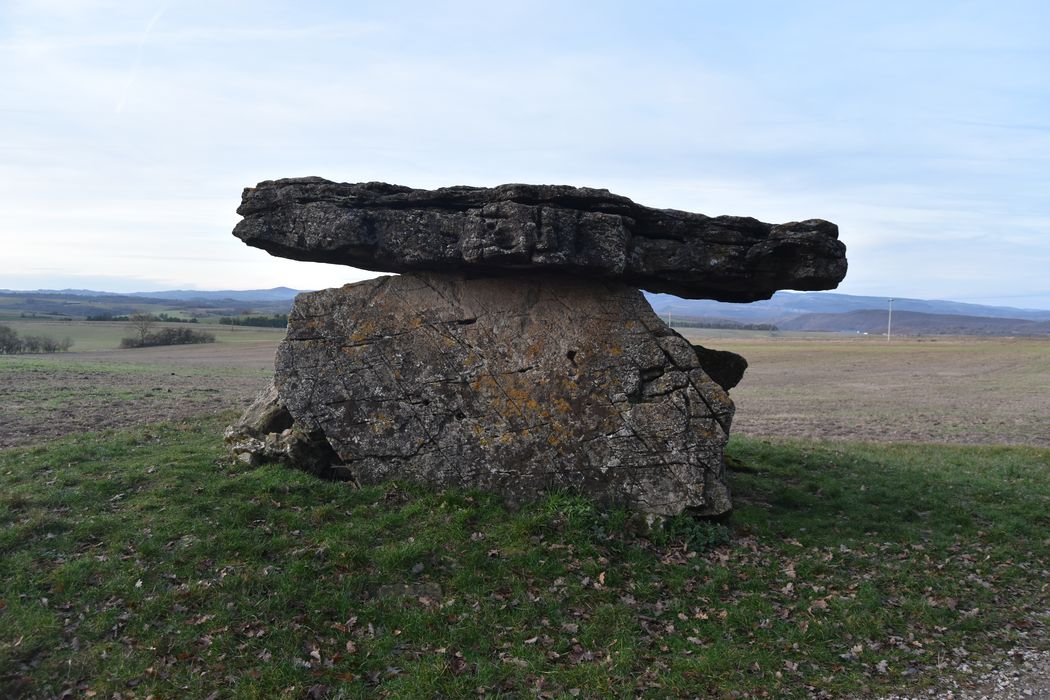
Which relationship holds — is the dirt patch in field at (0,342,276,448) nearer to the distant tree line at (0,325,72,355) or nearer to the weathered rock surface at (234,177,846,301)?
the weathered rock surface at (234,177,846,301)

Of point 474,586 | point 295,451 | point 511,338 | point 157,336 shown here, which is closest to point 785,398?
point 511,338

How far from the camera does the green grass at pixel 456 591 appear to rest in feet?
29.1

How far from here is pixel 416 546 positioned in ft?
37.2

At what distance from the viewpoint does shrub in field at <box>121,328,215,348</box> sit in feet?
242

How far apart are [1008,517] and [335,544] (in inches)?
519

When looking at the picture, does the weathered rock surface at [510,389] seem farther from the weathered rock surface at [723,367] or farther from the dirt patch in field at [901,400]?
the dirt patch in field at [901,400]

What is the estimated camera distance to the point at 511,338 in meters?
13.8

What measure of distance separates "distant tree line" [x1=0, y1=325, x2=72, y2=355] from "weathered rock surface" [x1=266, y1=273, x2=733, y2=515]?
187 feet

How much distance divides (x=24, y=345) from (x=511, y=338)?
212 ft

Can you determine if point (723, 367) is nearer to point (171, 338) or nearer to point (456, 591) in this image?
point (456, 591)

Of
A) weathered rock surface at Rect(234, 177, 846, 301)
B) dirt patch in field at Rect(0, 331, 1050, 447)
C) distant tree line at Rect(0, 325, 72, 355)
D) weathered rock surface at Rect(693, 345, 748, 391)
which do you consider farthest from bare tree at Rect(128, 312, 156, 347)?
weathered rock surface at Rect(693, 345, 748, 391)

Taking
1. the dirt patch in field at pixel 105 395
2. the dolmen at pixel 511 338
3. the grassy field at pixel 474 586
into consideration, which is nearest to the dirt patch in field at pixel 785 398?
the dirt patch in field at pixel 105 395

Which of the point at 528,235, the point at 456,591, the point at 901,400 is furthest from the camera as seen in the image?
the point at 901,400

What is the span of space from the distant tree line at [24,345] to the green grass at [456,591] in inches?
2184
